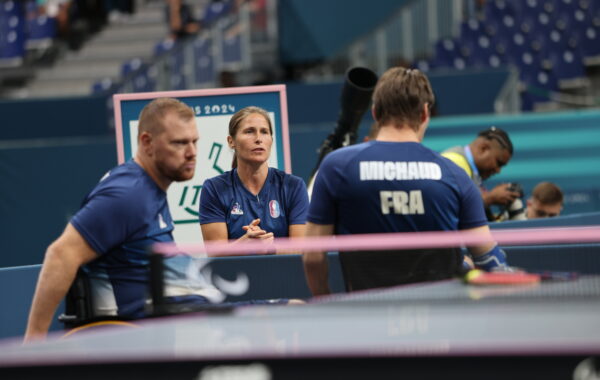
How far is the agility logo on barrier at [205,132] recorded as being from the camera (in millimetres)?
6098

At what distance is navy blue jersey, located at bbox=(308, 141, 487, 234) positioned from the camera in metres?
3.64

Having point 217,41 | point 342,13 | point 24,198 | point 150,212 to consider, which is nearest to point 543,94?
point 342,13

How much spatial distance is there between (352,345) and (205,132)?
439 cm

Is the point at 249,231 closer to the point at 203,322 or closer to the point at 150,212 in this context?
the point at 150,212

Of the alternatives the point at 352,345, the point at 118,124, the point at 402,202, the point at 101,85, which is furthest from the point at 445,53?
the point at 352,345

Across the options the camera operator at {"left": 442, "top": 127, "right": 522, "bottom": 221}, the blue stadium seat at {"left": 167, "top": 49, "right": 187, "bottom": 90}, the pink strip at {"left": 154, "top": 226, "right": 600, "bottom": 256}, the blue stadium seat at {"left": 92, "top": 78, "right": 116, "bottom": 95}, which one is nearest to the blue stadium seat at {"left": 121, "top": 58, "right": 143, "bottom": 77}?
the blue stadium seat at {"left": 92, "top": 78, "right": 116, "bottom": 95}

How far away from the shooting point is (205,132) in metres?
6.23

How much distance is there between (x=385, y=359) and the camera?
1845 millimetres

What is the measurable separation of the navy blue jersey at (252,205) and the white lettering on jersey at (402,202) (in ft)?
5.13

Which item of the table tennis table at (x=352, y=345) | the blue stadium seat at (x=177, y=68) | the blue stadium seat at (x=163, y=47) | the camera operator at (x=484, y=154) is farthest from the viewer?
the blue stadium seat at (x=163, y=47)

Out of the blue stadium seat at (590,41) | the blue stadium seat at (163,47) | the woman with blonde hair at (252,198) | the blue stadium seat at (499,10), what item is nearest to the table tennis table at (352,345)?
the woman with blonde hair at (252,198)

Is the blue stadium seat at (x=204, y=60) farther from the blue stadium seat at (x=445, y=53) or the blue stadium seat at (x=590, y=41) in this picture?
the blue stadium seat at (x=590, y=41)

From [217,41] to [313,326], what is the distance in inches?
542

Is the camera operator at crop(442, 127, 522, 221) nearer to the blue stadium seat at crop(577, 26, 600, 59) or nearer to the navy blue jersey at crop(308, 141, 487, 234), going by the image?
the navy blue jersey at crop(308, 141, 487, 234)
